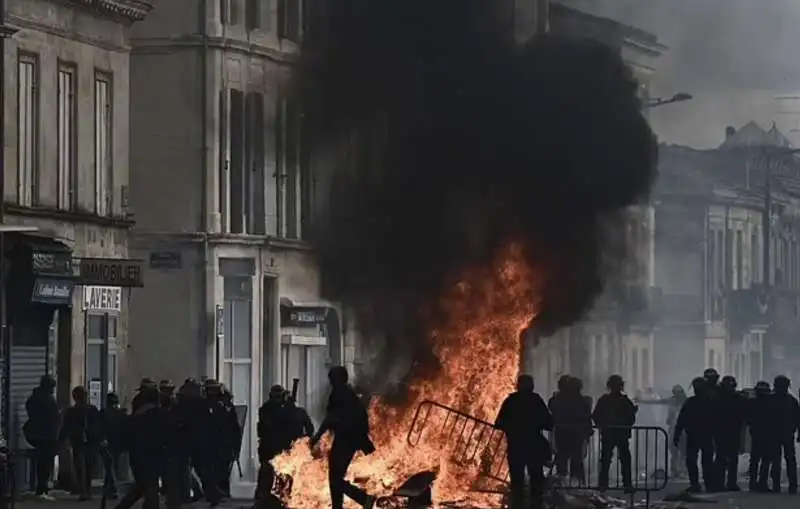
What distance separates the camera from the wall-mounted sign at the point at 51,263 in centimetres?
3722

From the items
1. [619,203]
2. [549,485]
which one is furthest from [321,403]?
[549,485]

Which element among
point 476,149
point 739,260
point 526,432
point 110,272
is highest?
point 476,149

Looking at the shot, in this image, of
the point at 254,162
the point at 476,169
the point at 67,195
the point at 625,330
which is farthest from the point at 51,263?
the point at 625,330

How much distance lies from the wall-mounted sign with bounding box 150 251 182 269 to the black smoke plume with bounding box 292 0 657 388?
11.4 meters

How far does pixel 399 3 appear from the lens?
3491cm

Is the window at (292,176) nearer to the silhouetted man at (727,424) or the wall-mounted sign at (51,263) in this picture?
the wall-mounted sign at (51,263)

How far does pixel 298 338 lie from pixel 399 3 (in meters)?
16.4

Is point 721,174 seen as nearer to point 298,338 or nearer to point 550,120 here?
point 298,338

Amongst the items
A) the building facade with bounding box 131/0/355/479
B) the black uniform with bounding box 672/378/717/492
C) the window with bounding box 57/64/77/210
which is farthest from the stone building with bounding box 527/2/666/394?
the window with bounding box 57/64/77/210

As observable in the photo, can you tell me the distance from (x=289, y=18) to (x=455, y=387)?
1812 centimetres

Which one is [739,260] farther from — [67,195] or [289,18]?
[67,195]

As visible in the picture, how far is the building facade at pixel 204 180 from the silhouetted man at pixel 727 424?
1267 centimetres

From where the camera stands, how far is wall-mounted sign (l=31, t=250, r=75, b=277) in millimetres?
37219

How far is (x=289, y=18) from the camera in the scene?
48.3 m
